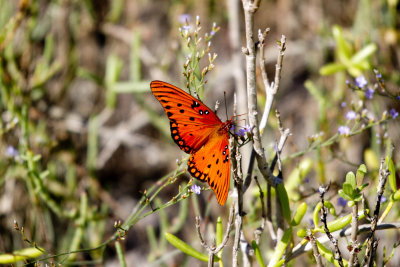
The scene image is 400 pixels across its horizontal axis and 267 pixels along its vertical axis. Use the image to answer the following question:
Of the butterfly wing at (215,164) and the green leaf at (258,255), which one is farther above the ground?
the butterfly wing at (215,164)

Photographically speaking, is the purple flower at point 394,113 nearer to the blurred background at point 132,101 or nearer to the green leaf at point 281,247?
the blurred background at point 132,101

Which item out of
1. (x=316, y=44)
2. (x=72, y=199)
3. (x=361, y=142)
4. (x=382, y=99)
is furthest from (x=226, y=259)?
(x=316, y=44)

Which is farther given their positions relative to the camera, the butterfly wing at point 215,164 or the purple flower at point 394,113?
the purple flower at point 394,113

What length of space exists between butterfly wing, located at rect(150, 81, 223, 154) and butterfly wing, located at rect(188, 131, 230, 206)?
2 centimetres

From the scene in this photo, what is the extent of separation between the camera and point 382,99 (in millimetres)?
1866

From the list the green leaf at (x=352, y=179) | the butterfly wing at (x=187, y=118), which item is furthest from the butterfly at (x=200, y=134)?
the green leaf at (x=352, y=179)

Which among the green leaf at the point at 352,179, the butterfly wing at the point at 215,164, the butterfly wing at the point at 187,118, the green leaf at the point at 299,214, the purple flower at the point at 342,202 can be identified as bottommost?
the green leaf at the point at 299,214

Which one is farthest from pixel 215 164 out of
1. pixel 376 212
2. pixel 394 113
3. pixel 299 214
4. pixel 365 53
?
pixel 365 53

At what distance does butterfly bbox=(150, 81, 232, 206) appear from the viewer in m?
0.82

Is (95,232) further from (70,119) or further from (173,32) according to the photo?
(173,32)

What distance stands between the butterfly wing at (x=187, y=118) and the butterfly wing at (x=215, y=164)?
0.08 feet

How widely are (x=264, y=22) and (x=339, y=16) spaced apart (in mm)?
409

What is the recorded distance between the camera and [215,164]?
2.75ft

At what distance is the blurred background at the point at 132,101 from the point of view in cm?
145
